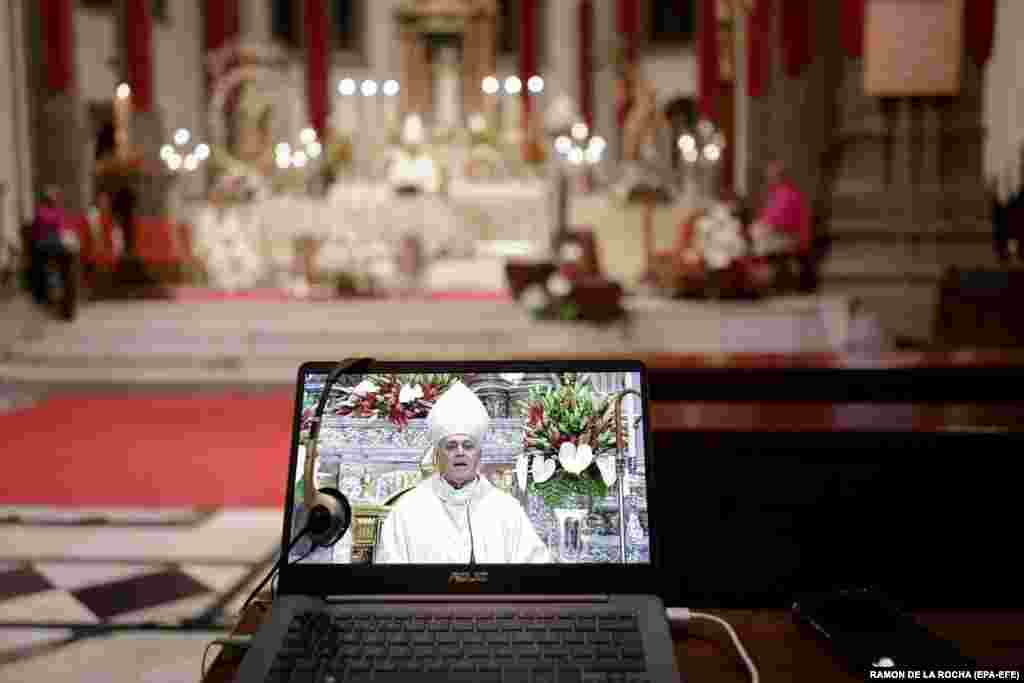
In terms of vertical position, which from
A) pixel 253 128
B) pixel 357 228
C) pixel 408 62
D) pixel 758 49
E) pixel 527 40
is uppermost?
pixel 527 40

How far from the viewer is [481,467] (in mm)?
1324

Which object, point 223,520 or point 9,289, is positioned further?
point 9,289

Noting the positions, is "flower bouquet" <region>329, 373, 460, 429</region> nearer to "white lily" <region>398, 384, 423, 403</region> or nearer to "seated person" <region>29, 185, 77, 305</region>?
"white lily" <region>398, 384, 423, 403</region>

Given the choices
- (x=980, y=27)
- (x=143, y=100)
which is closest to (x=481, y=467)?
(x=980, y=27)

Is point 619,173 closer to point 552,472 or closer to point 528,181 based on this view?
Result: point 528,181

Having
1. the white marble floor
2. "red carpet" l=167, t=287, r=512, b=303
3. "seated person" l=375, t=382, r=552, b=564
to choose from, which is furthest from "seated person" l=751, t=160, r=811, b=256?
"seated person" l=375, t=382, r=552, b=564

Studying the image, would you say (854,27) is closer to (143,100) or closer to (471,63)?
(143,100)

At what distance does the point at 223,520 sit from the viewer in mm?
3965

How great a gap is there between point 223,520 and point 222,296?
5691 millimetres

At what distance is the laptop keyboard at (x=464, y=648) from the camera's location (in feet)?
3.57

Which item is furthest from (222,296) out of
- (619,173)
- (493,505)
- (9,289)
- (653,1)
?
(653,1)

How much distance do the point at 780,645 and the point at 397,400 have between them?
58 centimetres

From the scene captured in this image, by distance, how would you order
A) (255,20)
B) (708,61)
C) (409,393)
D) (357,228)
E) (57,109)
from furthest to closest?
(255,20), (708,61), (57,109), (357,228), (409,393)

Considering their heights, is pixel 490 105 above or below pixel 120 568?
above
